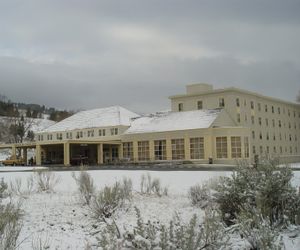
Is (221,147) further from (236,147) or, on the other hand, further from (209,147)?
(236,147)

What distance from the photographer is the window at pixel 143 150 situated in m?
53.6

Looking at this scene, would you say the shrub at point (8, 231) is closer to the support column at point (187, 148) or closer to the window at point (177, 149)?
the support column at point (187, 148)

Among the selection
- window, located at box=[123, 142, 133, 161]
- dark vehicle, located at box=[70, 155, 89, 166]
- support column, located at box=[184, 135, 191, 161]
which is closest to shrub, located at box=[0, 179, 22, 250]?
support column, located at box=[184, 135, 191, 161]

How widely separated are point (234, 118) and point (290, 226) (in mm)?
45260

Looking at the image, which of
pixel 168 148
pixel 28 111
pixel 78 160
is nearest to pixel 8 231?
pixel 168 148

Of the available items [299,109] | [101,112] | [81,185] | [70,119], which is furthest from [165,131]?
[81,185]

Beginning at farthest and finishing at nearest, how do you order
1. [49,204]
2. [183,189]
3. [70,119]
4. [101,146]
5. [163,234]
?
[70,119] → [101,146] → [183,189] → [49,204] → [163,234]

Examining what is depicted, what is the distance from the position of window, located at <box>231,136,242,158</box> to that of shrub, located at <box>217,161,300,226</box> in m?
36.5

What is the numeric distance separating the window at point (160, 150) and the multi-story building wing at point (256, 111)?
8.09 m

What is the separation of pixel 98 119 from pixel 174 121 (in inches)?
564

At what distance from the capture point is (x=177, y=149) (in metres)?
50.9

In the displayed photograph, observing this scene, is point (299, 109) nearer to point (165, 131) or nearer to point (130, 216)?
point (165, 131)

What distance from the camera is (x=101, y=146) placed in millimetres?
55531

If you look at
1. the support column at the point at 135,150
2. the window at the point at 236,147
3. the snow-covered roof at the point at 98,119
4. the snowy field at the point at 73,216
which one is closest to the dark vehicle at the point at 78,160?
the snow-covered roof at the point at 98,119
